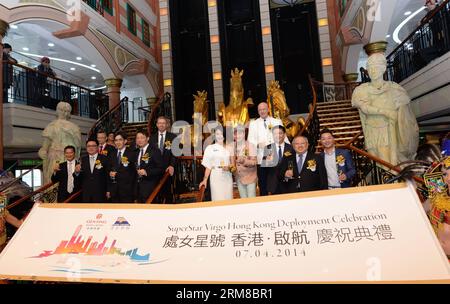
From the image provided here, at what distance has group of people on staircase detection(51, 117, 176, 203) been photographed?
3.66 m

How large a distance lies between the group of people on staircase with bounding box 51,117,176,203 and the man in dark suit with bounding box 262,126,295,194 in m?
1.24

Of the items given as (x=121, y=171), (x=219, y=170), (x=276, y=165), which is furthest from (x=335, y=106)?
(x=121, y=171)

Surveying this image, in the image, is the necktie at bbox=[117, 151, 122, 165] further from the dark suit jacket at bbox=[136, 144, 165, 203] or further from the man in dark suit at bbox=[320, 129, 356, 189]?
the man in dark suit at bbox=[320, 129, 356, 189]

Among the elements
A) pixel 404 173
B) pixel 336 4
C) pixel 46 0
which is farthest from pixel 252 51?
pixel 404 173

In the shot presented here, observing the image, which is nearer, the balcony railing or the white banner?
the white banner

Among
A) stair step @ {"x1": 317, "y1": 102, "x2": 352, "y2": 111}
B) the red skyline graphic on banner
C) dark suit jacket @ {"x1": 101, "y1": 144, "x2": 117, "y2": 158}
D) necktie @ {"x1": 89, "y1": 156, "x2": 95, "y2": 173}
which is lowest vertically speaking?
the red skyline graphic on banner

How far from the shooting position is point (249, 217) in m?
1.66

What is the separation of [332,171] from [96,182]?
9.35ft

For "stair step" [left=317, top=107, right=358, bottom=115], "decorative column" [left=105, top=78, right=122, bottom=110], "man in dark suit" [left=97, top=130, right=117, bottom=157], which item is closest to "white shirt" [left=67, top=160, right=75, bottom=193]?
"man in dark suit" [left=97, top=130, right=117, bottom=157]

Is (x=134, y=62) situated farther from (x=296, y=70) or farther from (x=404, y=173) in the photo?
(x=404, y=173)

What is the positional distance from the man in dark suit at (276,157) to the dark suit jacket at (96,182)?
6.74 feet
